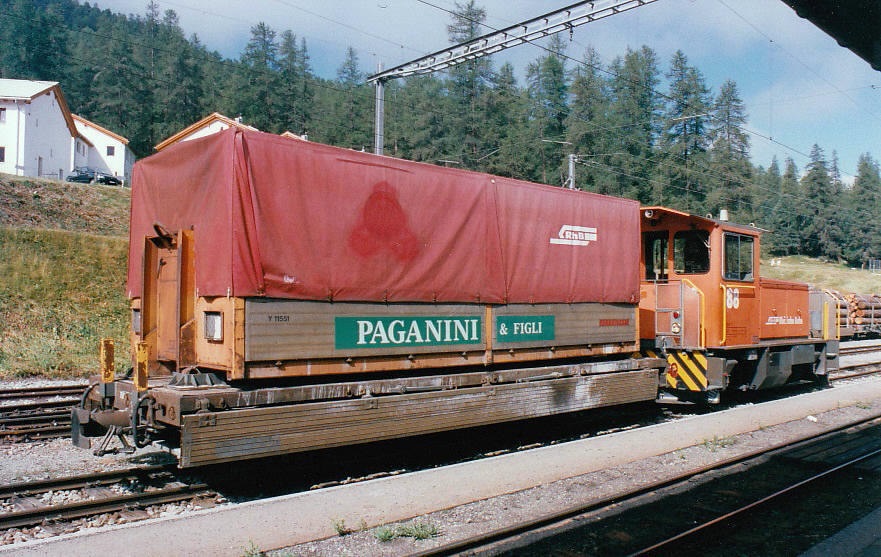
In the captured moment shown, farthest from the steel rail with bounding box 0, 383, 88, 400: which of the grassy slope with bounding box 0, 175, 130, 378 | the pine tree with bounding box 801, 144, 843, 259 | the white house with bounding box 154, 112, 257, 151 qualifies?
the pine tree with bounding box 801, 144, 843, 259

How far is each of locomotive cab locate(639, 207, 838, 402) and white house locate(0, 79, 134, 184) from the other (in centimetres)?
3731

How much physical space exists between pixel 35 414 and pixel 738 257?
11784 mm

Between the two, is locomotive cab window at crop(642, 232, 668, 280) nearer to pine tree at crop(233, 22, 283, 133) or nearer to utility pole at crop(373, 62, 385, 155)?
utility pole at crop(373, 62, 385, 155)

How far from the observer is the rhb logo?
29.1ft

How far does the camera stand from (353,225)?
6727mm

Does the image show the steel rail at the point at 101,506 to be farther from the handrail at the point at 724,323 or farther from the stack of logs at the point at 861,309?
the stack of logs at the point at 861,309

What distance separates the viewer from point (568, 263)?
29.4 ft

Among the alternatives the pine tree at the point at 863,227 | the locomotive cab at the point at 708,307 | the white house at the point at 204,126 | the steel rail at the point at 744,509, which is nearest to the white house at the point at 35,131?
the white house at the point at 204,126

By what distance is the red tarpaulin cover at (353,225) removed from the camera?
604 centimetres

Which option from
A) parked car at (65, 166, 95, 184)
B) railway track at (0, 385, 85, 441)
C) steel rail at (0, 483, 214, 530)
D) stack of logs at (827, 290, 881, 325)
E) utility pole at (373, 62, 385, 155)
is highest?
parked car at (65, 166, 95, 184)

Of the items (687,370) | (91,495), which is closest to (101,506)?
(91,495)

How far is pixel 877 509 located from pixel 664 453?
8.00 ft

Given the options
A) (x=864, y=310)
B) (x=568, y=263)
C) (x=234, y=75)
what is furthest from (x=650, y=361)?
(x=234, y=75)

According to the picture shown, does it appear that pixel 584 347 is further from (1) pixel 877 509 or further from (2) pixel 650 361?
(1) pixel 877 509
